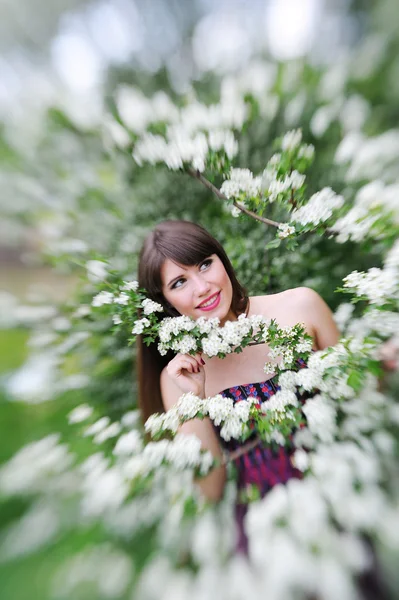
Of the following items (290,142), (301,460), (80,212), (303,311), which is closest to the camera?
A: (301,460)

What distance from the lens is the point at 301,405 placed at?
Result: 90 centimetres

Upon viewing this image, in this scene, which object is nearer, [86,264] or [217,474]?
[217,474]

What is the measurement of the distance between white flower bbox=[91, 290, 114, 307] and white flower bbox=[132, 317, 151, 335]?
0.10 meters

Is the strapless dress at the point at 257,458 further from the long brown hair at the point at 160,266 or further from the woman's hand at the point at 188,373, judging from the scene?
the long brown hair at the point at 160,266

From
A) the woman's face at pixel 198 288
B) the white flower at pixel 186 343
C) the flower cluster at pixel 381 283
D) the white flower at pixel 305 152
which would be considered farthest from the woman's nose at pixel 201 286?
the white flower at pixel 305 152

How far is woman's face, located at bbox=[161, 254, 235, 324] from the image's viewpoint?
0.88 m

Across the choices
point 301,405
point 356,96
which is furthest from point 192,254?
point 356,96

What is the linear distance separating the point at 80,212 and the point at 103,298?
336 millimetres

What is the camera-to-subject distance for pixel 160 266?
2.90 feet

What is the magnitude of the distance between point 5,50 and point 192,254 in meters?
0.89

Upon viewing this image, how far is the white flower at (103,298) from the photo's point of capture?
95 cm

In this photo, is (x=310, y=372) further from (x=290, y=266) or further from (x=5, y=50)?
(x=5, y=50)

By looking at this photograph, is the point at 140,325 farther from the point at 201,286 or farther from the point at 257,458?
the point at 257,458

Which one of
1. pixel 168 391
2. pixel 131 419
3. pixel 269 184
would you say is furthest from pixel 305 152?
pixel 131 419
